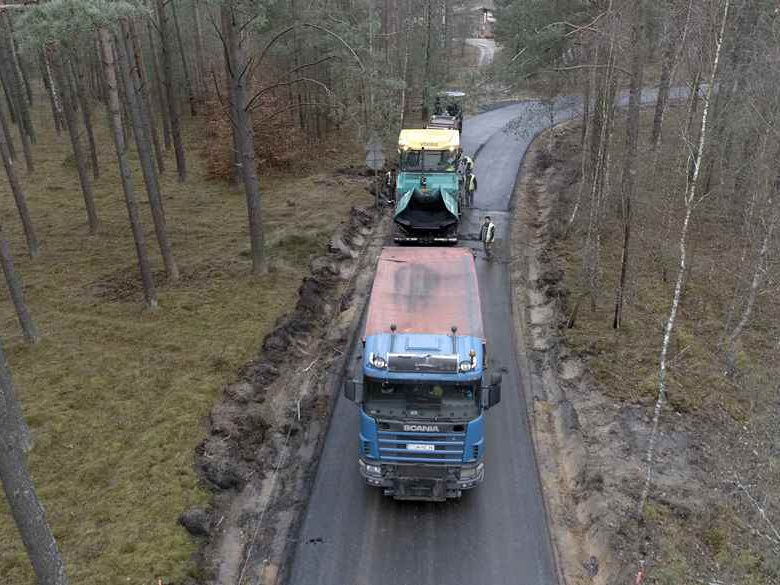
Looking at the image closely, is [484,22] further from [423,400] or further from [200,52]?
[423,400]

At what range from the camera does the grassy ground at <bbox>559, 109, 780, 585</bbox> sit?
9602 mm

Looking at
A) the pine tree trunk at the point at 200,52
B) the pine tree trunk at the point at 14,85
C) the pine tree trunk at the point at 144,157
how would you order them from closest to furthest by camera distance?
1. the pine tree trunk at the point at 144,157
2. the pine tree trunk at the point at 14,85
3. the pine tree trunk at the point at 200,52

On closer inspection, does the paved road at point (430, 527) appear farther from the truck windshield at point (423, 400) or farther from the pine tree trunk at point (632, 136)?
the pine tree trunk at point (632, 136)


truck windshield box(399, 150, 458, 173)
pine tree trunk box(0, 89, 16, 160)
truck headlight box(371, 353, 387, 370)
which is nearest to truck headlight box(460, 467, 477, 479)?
truck headlight box(371, 353, 387, 370)

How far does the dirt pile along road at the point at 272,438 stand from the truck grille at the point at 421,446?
2180 mm

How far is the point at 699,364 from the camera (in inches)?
556

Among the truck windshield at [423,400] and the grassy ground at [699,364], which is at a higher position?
the truck windshield at [423,400]

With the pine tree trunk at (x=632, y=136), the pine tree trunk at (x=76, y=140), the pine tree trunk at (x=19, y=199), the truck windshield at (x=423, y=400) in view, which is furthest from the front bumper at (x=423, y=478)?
the pine tree trunk at (x=76, y=140)

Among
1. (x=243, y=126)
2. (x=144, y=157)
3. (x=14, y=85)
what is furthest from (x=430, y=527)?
(x=14, y=85)

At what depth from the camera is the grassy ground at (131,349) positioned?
9.73 m

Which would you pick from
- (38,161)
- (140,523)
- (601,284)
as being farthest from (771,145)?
(38,161)

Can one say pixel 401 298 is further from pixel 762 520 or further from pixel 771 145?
pixel 771 145

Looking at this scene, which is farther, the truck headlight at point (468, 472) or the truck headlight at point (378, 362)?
the truck headlight at point (468, 472)

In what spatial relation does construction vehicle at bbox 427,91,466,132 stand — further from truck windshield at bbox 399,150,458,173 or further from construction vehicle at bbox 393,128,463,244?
truck windshield at bbox 399,150,458,173
